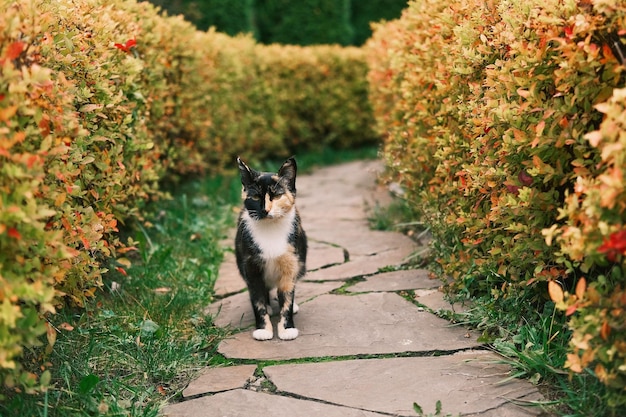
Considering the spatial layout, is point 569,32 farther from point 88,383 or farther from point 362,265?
point 362,265

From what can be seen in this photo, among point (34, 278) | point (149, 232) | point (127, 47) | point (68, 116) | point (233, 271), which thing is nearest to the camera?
point (34, 278)

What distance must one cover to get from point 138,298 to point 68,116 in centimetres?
162

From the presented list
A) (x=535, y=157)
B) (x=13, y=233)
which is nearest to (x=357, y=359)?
(x=535, y=157)

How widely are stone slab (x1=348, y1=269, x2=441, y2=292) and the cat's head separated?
→ 107 centimetres

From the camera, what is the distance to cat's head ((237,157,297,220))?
145 inches

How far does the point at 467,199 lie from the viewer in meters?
4.04

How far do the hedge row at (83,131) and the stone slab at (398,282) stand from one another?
1.62 metres

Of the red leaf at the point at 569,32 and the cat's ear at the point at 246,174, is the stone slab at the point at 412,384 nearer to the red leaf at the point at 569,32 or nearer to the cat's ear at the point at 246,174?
the cat's ear at the point at 246,174

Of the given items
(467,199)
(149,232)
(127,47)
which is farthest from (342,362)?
(149,232)

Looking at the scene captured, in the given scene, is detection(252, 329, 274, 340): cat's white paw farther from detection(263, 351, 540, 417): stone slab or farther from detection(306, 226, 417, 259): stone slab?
detection(306, 226, 417, 259): stone slab

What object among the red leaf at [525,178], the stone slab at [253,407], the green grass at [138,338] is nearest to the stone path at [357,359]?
the stone slab at [253,407]

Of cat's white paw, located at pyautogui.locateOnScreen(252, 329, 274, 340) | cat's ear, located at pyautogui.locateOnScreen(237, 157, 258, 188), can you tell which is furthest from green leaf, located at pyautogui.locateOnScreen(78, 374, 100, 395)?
cat's ear, located at pyautogui.locateOnScreen(237, 157, 258, 188)

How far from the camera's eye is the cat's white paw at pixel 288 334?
149 inches

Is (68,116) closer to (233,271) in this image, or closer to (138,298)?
(138,298)
